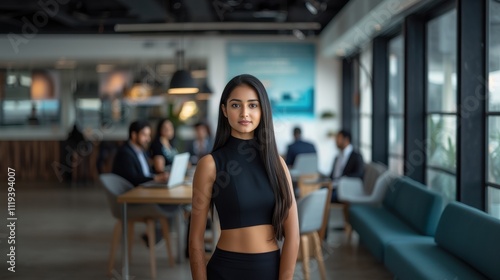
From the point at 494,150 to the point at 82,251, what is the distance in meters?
4.69

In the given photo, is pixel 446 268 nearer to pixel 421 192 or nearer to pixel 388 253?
pixel 388 253

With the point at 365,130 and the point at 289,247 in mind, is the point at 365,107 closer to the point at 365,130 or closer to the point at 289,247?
the point at 365,130

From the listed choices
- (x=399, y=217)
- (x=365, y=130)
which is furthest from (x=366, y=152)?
(x=399, y=217)

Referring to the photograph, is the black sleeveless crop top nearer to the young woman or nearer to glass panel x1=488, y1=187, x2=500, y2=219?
the young woman

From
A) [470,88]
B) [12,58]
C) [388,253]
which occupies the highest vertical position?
[12,58]

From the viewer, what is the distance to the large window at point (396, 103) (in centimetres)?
967

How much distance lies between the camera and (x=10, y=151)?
56.1 feet

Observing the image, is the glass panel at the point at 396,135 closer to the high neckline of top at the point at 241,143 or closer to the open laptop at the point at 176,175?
the open laptop at the point at 176,175

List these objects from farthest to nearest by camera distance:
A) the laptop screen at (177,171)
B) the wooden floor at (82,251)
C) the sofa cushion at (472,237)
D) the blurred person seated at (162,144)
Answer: the blurred person seated at (162,144)
the wooden floor at (82,251)
the laptop screen at (177,171)
the sofa cushion at (472,237)

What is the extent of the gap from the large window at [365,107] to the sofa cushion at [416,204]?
164 inches

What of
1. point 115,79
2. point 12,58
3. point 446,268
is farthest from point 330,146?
point 446,268

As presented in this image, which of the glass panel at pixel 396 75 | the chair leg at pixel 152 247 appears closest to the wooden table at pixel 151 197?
the chair leg at pixel 152 247

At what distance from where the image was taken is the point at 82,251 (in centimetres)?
796

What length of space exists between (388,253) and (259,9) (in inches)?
293
